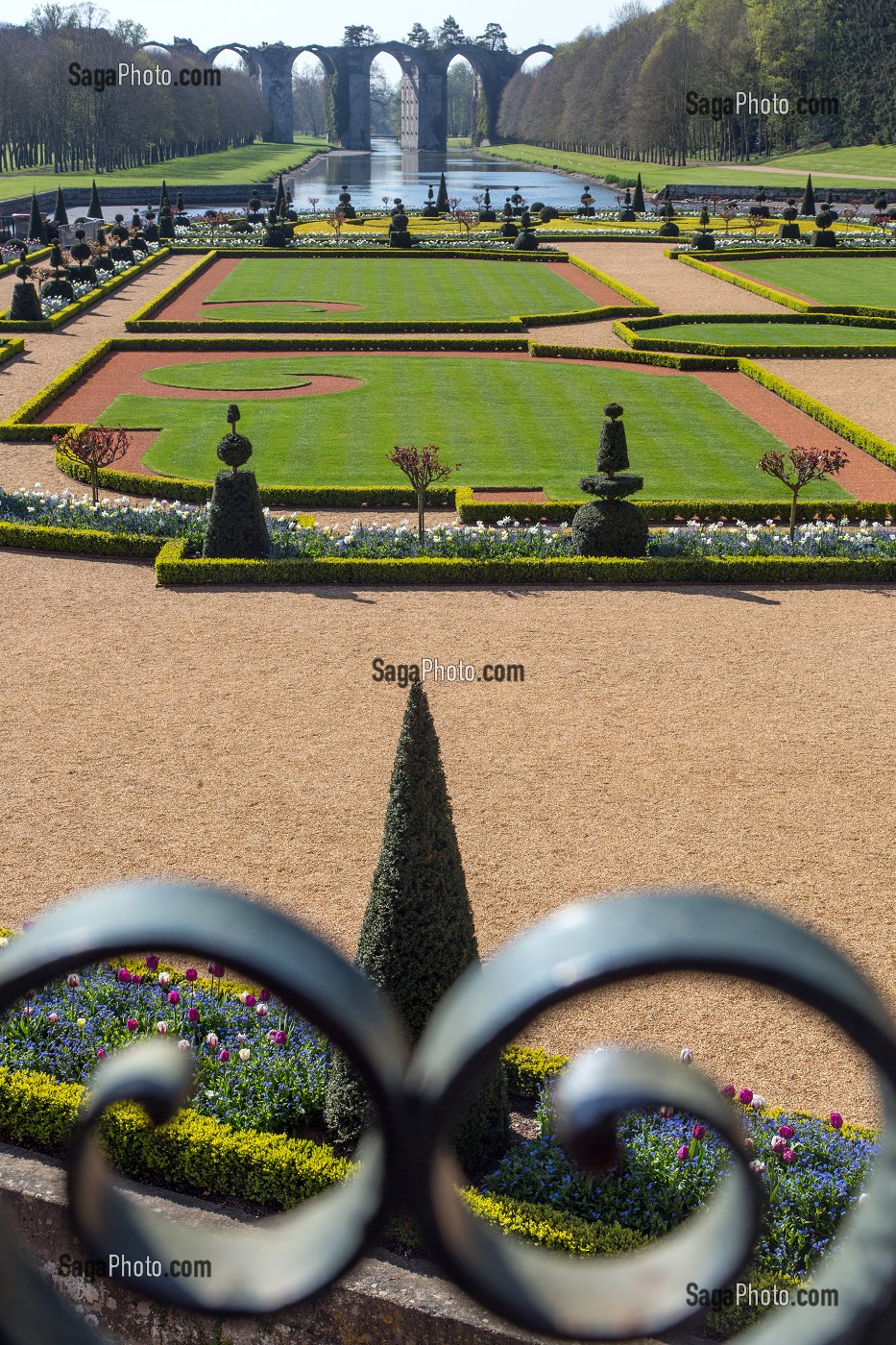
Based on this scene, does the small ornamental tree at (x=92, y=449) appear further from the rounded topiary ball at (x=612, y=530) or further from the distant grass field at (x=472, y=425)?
the rounded topiary ball at (x=612, y=530)

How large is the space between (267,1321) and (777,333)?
29591 mm

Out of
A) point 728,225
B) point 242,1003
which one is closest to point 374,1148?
point 242,1003

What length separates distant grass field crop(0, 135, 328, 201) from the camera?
8738cm

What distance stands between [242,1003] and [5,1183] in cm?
168

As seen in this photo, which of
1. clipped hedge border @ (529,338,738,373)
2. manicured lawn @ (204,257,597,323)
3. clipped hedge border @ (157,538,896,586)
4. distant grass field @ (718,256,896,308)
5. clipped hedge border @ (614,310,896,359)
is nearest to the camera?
clipped hedge border @ (157,538,896,586)

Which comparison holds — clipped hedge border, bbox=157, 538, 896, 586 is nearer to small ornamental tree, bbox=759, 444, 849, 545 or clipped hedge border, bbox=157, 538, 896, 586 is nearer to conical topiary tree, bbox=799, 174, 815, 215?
small ornamental tree, bbox=759, 444, 849, 545

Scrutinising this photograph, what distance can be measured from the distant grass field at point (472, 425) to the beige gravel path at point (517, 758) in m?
4.77

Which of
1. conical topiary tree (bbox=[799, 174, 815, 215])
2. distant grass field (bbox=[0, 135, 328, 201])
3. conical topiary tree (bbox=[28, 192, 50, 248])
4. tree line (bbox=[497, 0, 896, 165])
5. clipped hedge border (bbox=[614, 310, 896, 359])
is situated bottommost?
clipped hedge border (bbox=[614, 310, 896, 359])

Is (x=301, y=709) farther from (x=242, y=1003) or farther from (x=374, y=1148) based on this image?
(x=374, y=1148)

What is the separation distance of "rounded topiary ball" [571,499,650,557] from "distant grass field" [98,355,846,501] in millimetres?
2724

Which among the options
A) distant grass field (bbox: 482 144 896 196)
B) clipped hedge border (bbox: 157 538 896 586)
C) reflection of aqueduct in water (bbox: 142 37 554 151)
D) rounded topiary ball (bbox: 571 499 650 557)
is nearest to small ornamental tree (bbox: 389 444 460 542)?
clipped hedge border (bbox: 157 538 896 586)

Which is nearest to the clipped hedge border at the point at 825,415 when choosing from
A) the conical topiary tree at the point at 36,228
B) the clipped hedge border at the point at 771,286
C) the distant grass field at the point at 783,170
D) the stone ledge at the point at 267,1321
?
the clipped hedge border at the point at 771,286

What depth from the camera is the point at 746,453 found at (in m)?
20.3

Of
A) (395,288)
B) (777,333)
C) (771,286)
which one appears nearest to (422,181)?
(395,288)
